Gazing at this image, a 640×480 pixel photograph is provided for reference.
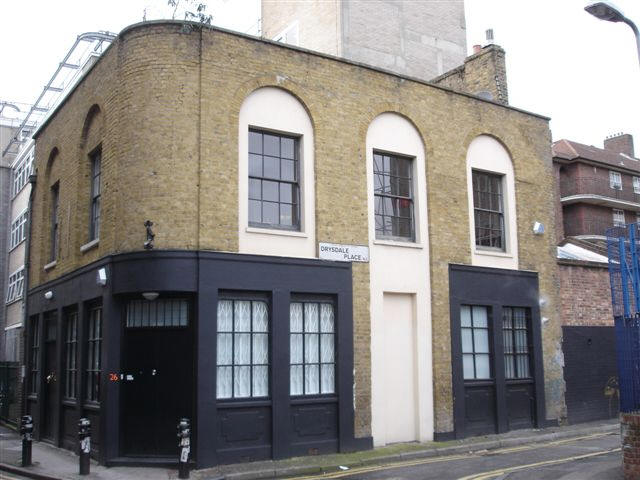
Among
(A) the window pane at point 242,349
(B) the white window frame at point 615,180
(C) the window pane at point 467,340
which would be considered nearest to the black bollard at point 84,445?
(A) the window pane at point 242,349

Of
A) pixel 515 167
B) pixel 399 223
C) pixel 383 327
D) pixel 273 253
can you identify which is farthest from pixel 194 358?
pixel 515 167

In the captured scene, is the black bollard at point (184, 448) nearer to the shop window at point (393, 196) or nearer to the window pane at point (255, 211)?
the window pane at point (255, 211)

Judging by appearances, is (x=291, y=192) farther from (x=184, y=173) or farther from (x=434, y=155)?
(x=434, y=155)

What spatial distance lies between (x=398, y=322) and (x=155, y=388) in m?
5.49

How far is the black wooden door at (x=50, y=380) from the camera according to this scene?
16266 mm

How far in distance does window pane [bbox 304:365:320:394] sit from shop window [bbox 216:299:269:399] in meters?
0.91

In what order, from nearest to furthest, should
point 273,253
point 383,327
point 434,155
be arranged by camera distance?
point 273,253 < point 383,327 < point 434,155

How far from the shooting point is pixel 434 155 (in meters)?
16.2

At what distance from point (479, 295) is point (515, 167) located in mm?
3745

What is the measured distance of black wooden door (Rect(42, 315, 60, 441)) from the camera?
1627 centimetres

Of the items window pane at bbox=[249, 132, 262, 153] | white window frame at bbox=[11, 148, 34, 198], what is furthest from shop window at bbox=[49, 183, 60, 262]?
white window frame at bbox=[11, 148, 34, 198]

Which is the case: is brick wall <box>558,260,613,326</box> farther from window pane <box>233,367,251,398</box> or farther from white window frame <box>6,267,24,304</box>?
white window frame <box>6,267,24,304</box>

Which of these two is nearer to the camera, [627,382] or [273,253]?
[627,382]

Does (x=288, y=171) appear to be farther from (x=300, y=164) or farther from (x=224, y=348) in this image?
(x=224, y=348)
